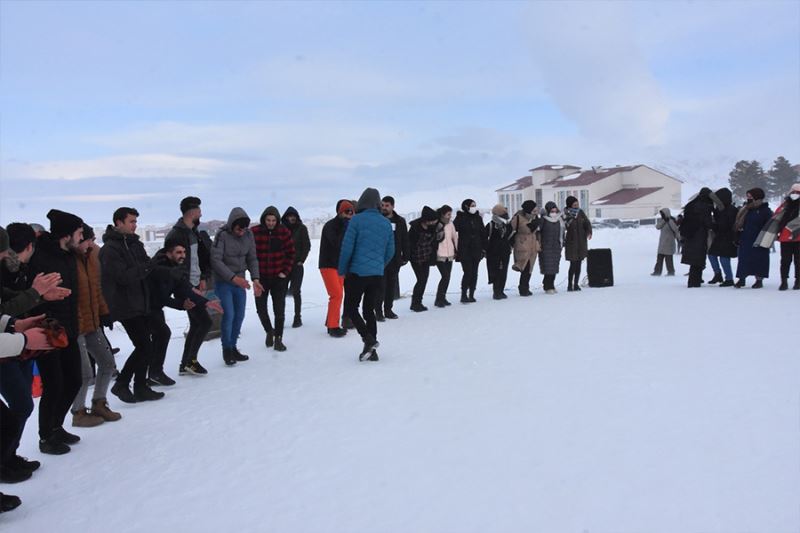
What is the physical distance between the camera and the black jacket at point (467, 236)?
12133 millimetres

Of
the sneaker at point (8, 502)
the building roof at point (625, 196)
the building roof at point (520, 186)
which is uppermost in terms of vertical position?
the building roof at point (520, 186)

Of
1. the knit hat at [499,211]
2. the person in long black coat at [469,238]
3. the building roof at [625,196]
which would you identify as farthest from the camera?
the building roof at [625,196]

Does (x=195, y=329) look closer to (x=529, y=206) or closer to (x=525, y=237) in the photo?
(x=529, y=206)

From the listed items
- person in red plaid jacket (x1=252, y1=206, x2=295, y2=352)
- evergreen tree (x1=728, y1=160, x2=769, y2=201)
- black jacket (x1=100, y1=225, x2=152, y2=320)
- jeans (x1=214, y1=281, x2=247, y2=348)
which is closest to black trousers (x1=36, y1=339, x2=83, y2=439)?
black jacket (x1=100, y1=225, x2=152, y2=320)

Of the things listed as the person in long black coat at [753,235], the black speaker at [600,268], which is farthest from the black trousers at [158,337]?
the person in long black coat at [753,235]

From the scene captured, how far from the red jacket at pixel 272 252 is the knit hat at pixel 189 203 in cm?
135

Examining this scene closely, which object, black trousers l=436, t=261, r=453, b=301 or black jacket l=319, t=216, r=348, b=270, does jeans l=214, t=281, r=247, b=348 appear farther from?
black trousers l=436, t=261, r=453, b=301

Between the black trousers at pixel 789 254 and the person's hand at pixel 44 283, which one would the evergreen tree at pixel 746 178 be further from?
the person's hand at pixel 44 283

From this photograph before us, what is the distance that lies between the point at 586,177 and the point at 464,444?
68.7 metres

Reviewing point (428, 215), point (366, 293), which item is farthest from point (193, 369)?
point (428, 215)

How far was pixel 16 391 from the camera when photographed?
4.02 meters

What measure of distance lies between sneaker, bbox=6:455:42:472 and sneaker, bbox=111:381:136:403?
1.62m

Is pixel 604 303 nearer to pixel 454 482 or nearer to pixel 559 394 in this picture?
pixel 559 394

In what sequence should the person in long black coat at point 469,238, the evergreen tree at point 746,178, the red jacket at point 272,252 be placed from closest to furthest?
the red jacket at point 272,252
the person in long black coat at point 469,238
the evergreen tree at point 746,178
